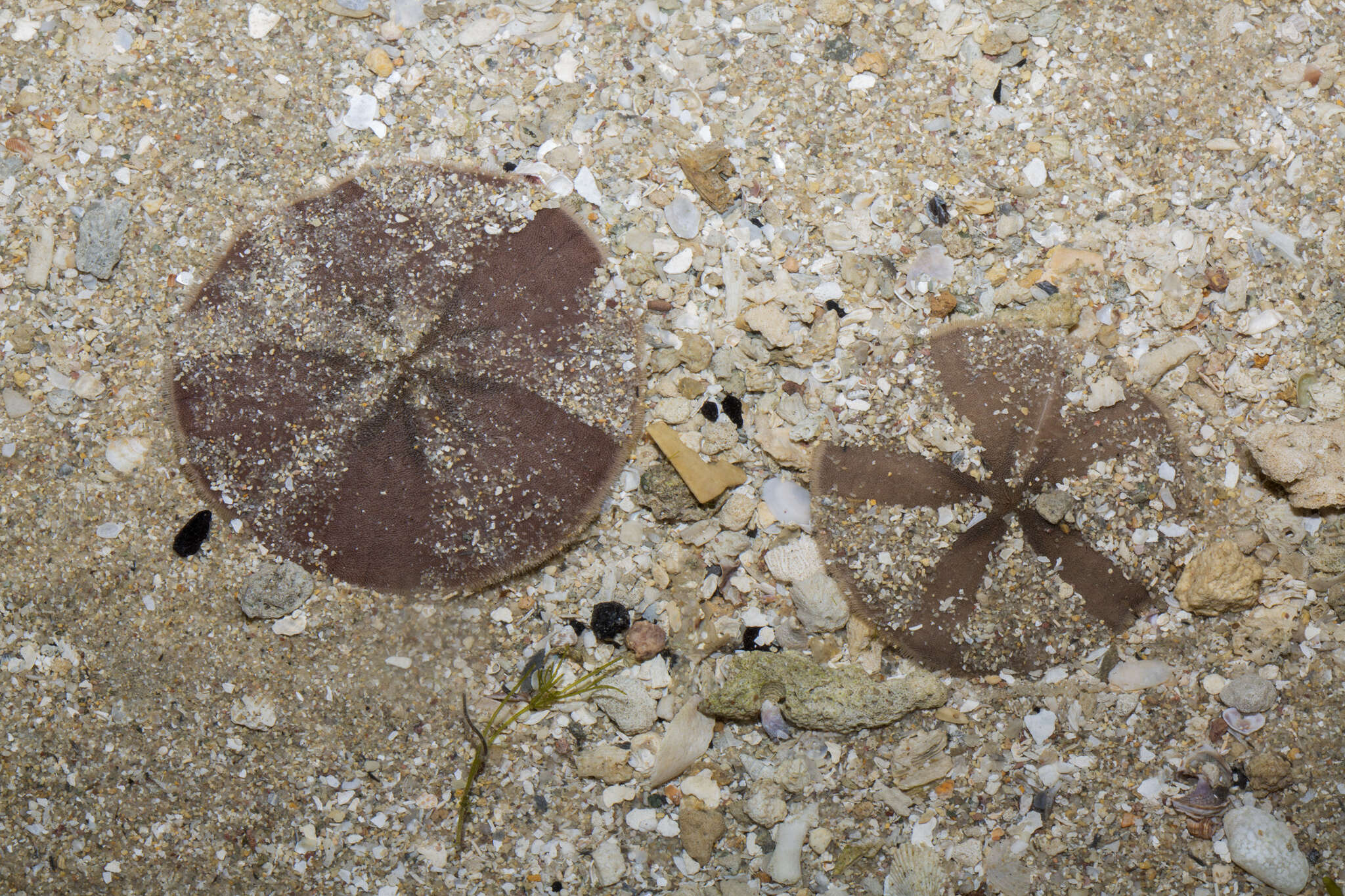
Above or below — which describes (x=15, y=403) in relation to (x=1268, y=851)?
above

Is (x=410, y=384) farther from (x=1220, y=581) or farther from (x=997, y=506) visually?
(x=1220, y=581)

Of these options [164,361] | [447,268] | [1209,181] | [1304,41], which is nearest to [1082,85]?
[1209,181]

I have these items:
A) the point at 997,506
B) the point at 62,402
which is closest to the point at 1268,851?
the point at 997,506

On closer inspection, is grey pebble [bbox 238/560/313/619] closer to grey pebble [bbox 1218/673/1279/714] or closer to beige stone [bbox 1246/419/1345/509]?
grey pebble [bbox 1218/673/1279/714]

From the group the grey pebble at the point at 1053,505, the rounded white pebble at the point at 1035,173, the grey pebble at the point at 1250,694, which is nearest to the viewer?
the grey pebble at the point at 1053,505

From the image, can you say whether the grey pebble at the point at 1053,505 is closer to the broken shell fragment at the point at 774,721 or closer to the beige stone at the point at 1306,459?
the beige stone at the point at 1306,459

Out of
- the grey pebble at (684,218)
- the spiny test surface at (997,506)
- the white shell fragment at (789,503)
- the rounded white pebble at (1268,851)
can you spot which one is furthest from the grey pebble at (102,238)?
the rounded white pebble at (1268,851)

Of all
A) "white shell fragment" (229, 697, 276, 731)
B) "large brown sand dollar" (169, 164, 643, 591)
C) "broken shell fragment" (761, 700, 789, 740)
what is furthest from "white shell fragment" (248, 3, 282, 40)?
"broken shell fragment" (761, 700, 789, 740)
